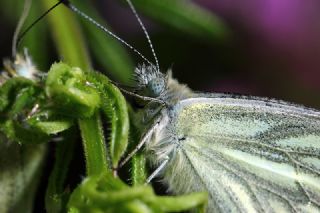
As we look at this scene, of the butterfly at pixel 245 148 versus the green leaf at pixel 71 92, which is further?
the butterfly at pixel 245 148

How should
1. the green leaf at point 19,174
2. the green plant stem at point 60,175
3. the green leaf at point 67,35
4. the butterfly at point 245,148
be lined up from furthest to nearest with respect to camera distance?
1. the green leaf at point 67,35
2. the butterfly at point 245,148
3. the green leaf at point 19,174
4. the green plant stem at point 60,175

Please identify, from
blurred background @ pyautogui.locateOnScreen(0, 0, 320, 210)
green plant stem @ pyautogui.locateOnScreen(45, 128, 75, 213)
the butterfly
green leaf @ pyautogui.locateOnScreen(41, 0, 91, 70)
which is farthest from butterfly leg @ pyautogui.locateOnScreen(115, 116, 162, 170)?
blurred background @ pyautogui.locateOnScreen(0, 0, 320, 210)

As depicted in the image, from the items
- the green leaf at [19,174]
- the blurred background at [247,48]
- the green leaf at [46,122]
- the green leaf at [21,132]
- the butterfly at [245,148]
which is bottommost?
the green leaf at [19,174]

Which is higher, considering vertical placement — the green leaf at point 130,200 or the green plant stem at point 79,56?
the green plant stem at point 79,56

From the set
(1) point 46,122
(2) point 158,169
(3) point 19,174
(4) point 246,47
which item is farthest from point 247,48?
(1) point 46,122

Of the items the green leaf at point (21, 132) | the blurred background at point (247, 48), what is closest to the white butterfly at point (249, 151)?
the green leaf at point (21, 132)

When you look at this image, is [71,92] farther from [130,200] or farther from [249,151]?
[249,151]

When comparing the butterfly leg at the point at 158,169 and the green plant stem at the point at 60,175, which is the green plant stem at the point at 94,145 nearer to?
the green plant stem at the point at 60,175

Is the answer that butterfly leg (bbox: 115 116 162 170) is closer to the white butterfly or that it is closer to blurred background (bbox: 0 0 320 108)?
the white butterfly
